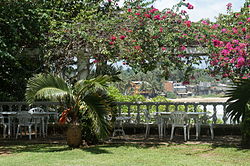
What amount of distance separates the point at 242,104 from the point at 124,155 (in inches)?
126

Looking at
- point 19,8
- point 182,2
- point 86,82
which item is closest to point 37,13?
point 19,8

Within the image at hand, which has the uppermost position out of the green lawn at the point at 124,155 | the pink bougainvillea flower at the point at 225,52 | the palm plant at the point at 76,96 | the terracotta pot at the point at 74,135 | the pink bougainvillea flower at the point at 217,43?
the pink bougainvillea flower at the point at 217,43

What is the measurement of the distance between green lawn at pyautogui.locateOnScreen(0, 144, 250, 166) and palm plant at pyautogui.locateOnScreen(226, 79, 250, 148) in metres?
0.44

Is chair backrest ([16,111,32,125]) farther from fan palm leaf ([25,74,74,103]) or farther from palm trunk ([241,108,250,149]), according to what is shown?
palm trunk ([241,108,250,149])

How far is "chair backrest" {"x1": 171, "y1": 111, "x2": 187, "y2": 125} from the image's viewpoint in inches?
426

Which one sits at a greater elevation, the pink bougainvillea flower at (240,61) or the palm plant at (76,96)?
the pink bougainvillea flower at (240,61)

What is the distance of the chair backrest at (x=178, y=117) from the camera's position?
1081 cm

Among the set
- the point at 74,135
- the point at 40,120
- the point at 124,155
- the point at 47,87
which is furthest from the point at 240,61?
the point at 40,120

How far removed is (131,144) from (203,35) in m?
3.67

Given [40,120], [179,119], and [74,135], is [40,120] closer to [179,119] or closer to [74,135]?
[74,135]

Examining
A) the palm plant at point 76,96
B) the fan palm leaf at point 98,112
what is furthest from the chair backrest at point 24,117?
the fan palm leaf at point 98,112

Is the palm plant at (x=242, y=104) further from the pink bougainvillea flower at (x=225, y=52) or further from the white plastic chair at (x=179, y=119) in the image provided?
the white plastic chair at (x=179, y=119)

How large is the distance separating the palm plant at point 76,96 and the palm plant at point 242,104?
3019mm

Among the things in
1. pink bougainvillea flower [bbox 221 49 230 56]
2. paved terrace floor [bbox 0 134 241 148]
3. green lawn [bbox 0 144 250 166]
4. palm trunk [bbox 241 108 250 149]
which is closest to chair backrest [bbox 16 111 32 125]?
paved terrace floor [bbox 0 134 241 148]
